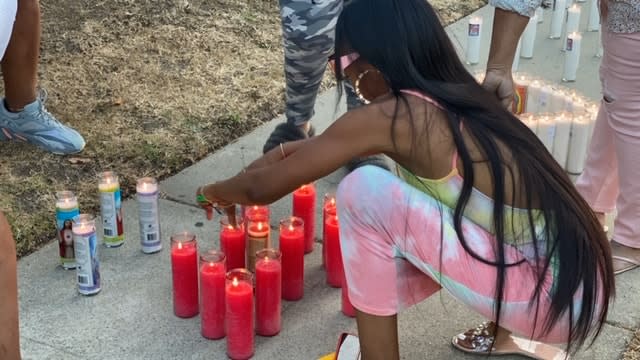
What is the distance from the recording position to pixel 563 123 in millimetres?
3916

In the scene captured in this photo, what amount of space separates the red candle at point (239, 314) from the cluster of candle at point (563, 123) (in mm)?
1724

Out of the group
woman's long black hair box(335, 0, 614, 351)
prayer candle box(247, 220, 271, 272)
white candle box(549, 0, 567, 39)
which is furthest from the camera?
white candle box(549, 0, 567, 39)

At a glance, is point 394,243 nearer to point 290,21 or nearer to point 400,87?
point 400,87

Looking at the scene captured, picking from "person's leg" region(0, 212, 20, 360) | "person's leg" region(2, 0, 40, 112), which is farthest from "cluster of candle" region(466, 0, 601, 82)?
"person's leg" region(0, 212, 20, 360)

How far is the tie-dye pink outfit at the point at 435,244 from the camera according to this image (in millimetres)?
2232

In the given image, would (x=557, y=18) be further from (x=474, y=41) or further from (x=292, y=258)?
(x=292, y=258)

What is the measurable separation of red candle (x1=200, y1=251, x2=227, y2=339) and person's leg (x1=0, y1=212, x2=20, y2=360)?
641 mm

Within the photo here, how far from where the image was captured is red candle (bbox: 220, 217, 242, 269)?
2.94 m

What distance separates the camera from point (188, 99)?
180 inches

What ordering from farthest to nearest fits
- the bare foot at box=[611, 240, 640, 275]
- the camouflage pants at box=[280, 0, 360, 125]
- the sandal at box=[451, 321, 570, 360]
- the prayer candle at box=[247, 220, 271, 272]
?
the camouflage pants at box=[280, 0, 360, 125] < the bare foot at box=[611, 240, 640, 275] < the prayer candle at box=[247, 220, 271, 272] < the sandal at box=[451, 321, 570, 360]

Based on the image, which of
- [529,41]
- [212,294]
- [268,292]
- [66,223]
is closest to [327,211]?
[268,292]

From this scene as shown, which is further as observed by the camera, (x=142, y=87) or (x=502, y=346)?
(x=142, y=87)

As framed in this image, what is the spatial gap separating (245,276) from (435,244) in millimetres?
650

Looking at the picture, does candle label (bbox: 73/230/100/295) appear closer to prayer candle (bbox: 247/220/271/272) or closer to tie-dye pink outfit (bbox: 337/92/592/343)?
prayer candle (bbox: 247/220/271/272)
